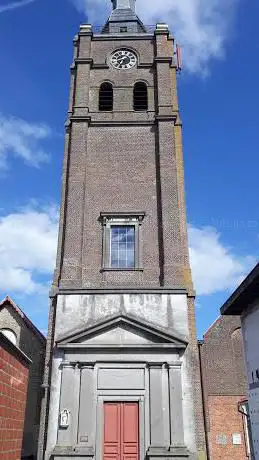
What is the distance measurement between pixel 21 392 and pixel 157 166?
15.1m

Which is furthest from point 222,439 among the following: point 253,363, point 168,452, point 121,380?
point 253,363

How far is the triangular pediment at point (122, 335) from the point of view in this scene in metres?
15.5

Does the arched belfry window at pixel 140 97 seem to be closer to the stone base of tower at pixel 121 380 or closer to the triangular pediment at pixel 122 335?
the stone base of tower at pixel 121 380

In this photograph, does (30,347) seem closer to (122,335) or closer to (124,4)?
(122,335)

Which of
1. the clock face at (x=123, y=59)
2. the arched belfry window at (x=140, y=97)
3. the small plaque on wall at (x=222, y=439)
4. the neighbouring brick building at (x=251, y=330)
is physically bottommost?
the small plaque on wall at (x=222, y=439)

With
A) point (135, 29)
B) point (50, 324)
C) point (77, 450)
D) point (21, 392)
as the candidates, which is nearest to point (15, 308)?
point (50, 324)

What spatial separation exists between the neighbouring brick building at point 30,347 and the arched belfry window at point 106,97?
34.1 feet

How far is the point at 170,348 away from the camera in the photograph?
607 inches

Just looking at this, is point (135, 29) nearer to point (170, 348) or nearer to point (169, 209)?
point (169, 209)

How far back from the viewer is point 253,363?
810 centimetres

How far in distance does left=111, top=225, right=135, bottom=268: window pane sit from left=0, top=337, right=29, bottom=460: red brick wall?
11.9m

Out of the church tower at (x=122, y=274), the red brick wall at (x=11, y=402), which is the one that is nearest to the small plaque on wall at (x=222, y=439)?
the church tower at (x=122, y=274)

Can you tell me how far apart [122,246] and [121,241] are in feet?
0.73

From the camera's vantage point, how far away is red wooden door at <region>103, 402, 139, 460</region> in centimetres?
1434
